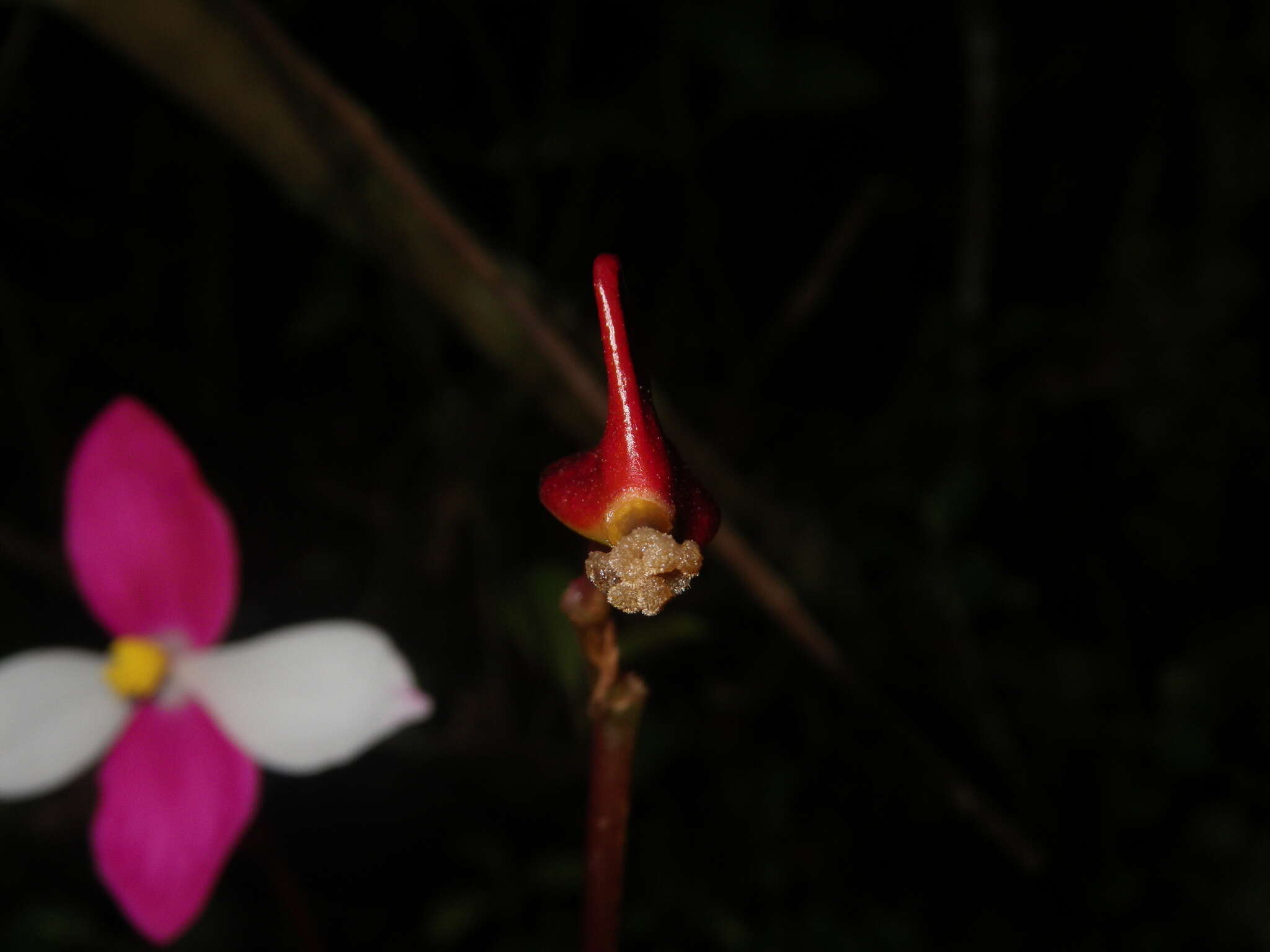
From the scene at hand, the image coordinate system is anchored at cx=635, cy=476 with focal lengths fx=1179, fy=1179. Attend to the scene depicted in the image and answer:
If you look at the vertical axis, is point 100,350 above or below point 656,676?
above

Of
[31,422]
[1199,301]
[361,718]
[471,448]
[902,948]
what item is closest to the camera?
[361,718]

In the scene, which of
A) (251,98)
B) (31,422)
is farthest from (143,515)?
(31,422)

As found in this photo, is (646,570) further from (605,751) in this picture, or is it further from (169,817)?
(169,817)

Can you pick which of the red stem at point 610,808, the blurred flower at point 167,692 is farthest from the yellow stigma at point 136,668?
the red stem at point 610,808

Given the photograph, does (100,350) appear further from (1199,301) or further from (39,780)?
(1199,301)

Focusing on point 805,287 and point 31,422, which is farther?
point 805,287

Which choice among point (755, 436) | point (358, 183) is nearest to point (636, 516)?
point (358, 183)
